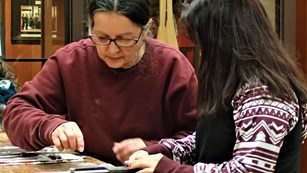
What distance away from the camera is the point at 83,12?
3152 mm

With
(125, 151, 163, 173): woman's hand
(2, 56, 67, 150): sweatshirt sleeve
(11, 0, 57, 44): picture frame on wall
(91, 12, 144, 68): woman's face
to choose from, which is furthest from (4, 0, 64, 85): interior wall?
(125, 151, 163, 173): woman's hand

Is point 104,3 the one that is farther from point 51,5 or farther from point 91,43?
point 51,5

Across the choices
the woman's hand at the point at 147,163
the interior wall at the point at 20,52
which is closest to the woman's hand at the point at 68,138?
the woman's hand at the point at 147,163

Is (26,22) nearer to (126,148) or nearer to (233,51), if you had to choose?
(126,148)

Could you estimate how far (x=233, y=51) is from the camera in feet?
4.29

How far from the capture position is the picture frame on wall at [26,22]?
3.25 meters

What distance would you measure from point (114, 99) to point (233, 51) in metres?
0.63

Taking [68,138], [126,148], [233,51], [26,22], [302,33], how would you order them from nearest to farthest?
[233,51] < [68,138] < [126,148] < [26,22] < [302,33]

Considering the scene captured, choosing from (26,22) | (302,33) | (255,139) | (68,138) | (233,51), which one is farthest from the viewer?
(302,33)

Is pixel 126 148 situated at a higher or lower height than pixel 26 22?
lower

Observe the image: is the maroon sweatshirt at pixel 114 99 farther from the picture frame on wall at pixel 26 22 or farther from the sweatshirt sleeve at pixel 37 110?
the picture frame on wall at pixel 26 22

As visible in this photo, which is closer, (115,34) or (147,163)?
(147,163)

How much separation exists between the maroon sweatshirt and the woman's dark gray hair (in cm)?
16

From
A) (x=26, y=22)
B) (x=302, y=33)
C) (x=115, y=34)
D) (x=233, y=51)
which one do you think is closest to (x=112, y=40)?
(x=115, y=34)
